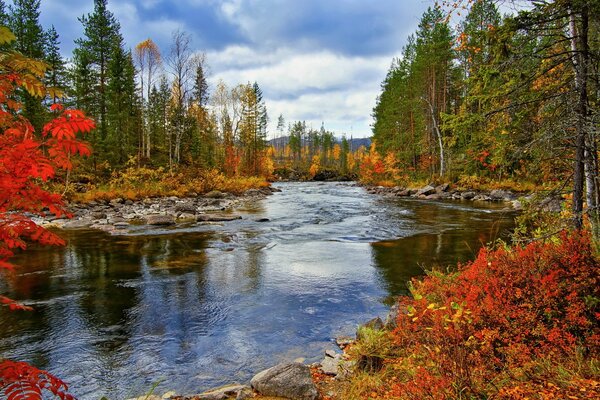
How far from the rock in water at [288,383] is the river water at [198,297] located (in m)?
0.72

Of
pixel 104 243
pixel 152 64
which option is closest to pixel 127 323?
pixel 104 243

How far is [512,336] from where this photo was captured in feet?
13.8

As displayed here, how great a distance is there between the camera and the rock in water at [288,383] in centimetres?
435

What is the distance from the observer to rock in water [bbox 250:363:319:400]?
435cm

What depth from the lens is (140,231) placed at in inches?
630

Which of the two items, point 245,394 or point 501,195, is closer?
point 245,394

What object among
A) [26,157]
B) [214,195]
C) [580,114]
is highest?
[580,114]

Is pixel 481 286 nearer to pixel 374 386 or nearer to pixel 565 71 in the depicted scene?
pixel 374 386

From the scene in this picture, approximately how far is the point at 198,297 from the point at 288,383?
4.61 meters

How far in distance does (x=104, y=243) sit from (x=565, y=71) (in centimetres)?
1484

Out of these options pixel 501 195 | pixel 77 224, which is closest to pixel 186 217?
pixel 77 224

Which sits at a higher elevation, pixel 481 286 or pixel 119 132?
pixel 119 132

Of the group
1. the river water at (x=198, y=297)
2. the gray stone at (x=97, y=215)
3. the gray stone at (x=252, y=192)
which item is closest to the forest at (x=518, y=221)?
the river water at (x=198, y=297)

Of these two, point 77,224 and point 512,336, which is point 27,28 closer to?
point 77,224
